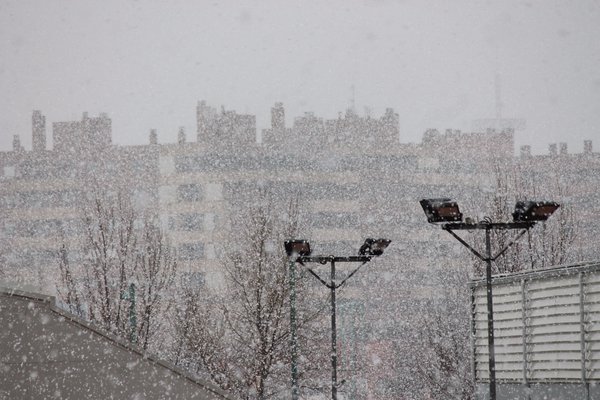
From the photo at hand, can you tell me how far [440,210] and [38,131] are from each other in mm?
88320

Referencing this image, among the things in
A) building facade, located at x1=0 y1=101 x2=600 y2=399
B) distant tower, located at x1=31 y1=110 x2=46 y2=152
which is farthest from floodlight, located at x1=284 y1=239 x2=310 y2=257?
distant tower, located at x1=31 y1=110 x2=46 y2=152

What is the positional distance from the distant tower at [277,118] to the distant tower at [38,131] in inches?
889

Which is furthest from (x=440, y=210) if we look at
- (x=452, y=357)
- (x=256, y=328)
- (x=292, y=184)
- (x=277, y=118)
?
(x=277, y=118)

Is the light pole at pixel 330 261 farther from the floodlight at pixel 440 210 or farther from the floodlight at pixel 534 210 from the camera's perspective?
the floodlight at pixel 534 210

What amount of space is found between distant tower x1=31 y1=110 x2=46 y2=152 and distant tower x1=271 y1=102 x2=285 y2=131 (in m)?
22.6

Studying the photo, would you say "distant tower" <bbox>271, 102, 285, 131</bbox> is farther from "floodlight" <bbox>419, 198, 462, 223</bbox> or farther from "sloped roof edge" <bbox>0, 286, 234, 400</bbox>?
"sloped roof edge" <bbox>0, 286, 234, 400</bbox>

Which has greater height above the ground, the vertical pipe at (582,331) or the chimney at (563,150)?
the chimney at (563,150)

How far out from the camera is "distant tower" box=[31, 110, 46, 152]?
9800 centimetres

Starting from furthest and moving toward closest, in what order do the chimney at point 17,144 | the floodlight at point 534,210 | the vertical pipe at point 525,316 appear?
1. the chimney at point 17,144
2. the vertical pipe at point 525,316
3. the floodlight at point 534,210

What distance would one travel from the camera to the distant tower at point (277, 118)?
3772 inches

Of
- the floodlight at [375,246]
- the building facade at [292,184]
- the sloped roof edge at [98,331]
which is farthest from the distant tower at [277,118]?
the sloped roof edge at [98,331]

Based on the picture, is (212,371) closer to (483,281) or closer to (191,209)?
(483,281)

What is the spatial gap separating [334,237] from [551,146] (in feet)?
104

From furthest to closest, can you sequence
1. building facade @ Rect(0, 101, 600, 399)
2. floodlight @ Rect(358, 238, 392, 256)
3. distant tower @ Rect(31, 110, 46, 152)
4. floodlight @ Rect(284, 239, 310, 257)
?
distant tower @ Rect(31, 110, 46, 152) < building facade @ Rect(0, 101, 600, 399) < floodlight @ Rect(358, 238, 392, 256) < floodlight @ Rect(284, 239, 310, 257)
